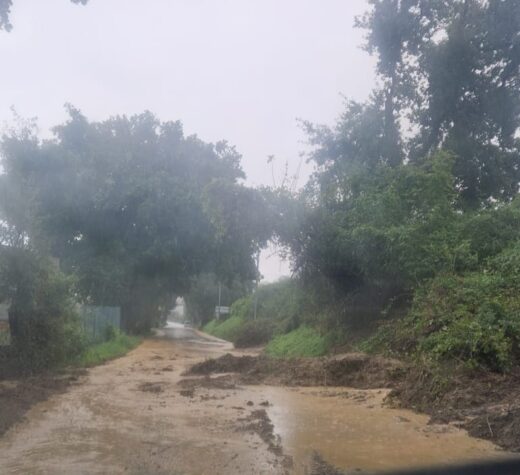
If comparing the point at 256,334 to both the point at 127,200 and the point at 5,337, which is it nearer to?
the point at 127,200

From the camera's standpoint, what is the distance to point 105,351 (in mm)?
26969

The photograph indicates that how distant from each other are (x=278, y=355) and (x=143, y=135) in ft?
68.7

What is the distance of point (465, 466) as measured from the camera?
25.9 ft

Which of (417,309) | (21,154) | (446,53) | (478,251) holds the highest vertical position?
(446,53)

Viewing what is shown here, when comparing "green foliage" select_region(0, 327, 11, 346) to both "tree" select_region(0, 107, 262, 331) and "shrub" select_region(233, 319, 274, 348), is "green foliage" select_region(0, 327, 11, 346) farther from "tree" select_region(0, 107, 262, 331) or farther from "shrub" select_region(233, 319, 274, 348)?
"shrub" select_region(233, 319, 274, 348)

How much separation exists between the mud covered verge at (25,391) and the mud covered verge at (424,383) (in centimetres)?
452

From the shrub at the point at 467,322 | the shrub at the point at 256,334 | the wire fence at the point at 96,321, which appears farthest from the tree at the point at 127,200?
the shrub at the point at 467,322

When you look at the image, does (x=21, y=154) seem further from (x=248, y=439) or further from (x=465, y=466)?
(x=465, y=466)

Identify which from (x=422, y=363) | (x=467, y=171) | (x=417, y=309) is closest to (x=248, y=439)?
(x=422, y=363)

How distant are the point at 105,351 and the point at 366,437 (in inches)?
745

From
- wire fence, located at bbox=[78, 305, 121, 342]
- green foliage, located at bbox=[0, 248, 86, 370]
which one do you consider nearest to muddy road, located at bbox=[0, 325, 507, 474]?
green foliage, located at bbox=[0, 248, 86, 370]

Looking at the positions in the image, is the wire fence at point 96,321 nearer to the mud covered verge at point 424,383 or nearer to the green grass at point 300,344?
the green grass at point 300,344

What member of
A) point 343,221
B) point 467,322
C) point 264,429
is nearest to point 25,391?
point 264,429

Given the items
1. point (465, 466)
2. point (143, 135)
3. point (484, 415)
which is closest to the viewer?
point (465, 466)
